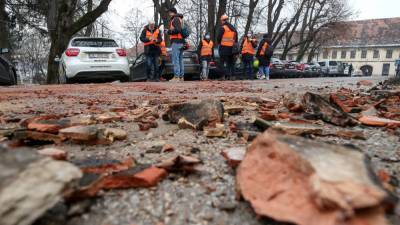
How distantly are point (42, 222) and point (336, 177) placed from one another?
78cm

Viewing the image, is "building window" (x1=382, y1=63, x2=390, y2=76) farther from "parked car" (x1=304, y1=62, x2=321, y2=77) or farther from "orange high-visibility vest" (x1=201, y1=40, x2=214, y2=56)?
"orange high-visibility vest" (x1=201, y1=40, x2=214, y2=56)

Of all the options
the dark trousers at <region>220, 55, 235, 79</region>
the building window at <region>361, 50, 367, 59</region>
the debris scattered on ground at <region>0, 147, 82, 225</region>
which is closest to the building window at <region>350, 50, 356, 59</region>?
the building window at <region>361, 50, 367, 59</region>

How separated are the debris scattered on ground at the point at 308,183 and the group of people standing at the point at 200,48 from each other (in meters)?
8.99

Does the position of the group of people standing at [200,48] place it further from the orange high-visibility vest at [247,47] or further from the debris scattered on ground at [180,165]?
the debris scattered on ground at [180,165]

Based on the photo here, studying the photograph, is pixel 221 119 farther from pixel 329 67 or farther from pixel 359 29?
pixel 359 29

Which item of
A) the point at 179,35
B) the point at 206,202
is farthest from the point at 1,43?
the point at 206,202

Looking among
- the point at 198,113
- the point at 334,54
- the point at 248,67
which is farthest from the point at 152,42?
the point at 334,54

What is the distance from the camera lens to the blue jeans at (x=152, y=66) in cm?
1030

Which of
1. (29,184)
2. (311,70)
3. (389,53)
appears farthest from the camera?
(389,53)

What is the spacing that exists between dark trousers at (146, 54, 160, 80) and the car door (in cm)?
110

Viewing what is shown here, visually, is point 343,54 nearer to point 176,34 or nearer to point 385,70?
point 385,70

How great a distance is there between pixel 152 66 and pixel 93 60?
197 cm

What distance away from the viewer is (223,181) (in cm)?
126

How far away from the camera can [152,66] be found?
10.6 meters
